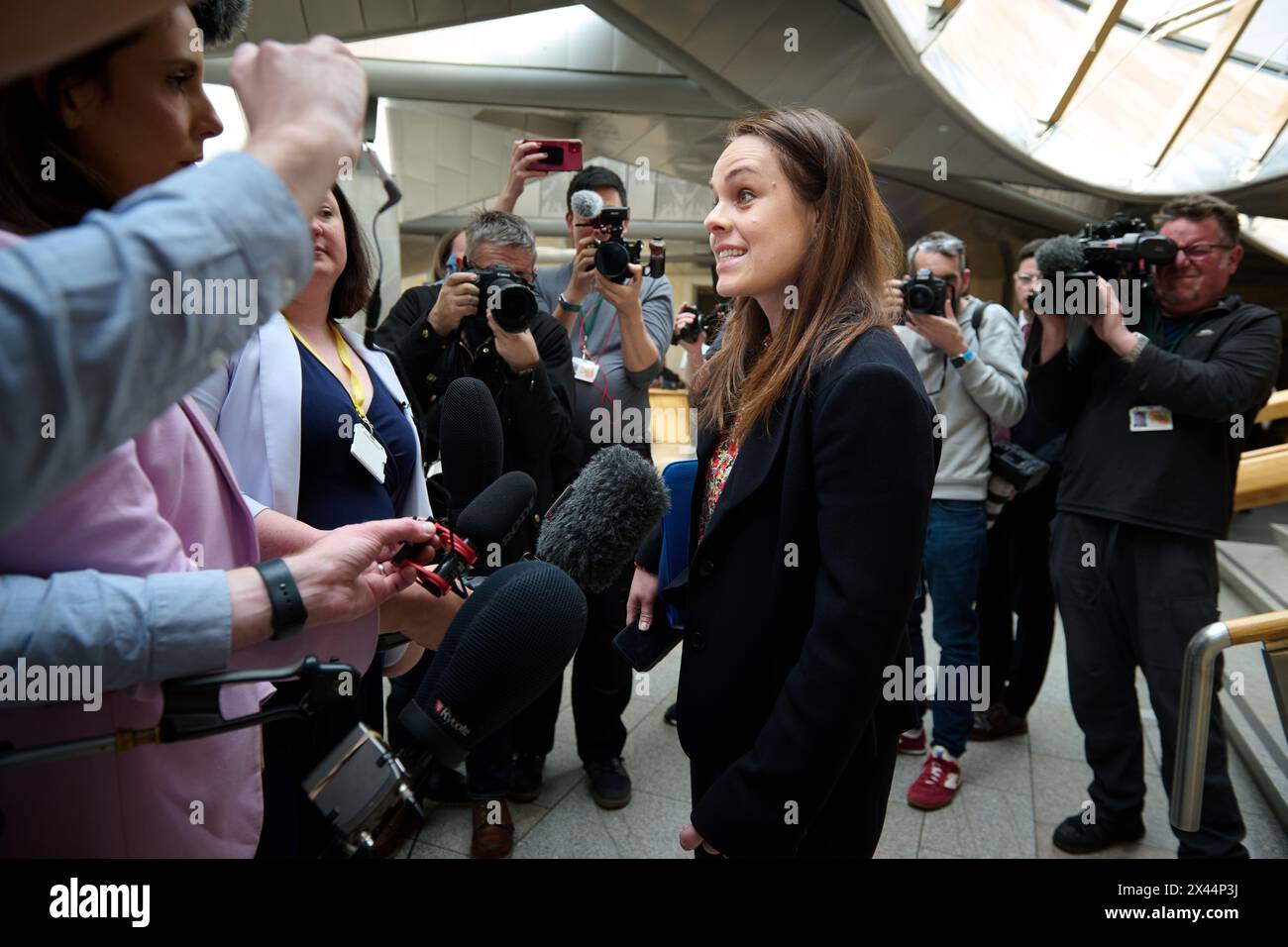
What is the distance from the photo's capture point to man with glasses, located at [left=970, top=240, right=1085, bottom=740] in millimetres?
3523

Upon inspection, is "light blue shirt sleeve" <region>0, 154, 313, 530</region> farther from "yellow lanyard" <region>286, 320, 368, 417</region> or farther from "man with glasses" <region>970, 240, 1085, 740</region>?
"man with glasses" <region>970, 240, 1085, 740</region>

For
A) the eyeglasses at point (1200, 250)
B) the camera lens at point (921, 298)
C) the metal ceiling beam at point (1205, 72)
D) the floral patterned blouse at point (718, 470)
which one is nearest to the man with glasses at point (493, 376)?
the floral patterned blouse at point (718, 470)

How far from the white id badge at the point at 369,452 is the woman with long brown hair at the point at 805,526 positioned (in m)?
0.60

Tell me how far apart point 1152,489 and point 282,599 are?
2.50 m

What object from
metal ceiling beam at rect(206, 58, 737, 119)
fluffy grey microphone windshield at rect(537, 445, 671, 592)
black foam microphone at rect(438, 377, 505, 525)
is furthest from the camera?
metal ceiling beam at rect(206, 58, 737, 119)

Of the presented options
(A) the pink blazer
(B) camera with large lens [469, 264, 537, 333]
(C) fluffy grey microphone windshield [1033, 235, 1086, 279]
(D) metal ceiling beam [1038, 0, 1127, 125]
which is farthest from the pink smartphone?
(D) metal ceiling beam [1038, 0, 1127, 125]

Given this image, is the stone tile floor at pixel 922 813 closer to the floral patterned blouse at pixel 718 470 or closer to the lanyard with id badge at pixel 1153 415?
the lanyard with id badge at pixel 1153 415

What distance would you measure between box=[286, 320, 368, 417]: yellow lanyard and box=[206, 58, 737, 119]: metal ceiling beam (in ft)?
24.6

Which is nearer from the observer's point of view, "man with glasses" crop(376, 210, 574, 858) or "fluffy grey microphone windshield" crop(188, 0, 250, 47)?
"fluffy grey microphone windshield" crop(188, 0, 250, 47)

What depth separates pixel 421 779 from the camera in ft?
2.58

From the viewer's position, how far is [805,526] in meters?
1.30

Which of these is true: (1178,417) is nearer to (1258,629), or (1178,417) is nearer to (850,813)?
(1258,629)

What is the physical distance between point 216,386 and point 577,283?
1.66 metres
